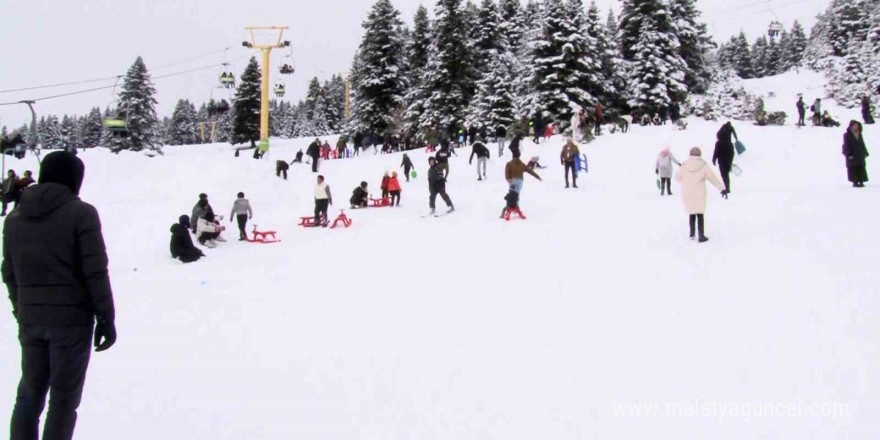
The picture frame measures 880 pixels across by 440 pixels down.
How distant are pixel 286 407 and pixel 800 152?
907 inches

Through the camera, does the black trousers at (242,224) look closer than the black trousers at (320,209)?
Yes

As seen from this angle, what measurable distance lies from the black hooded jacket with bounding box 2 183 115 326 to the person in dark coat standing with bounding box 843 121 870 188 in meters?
15.4

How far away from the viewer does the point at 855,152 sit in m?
14.3

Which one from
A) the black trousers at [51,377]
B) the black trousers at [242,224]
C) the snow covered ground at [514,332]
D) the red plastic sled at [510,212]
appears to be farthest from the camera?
the black trousers at [242,224]

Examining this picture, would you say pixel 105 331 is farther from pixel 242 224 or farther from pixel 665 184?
pixel 665 184

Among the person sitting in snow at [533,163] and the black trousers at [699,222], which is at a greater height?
the person sitting in snow at [533,163]

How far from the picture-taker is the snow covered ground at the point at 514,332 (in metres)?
4.44

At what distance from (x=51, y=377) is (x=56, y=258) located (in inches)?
25.6

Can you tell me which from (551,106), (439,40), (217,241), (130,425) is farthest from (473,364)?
(439,40)

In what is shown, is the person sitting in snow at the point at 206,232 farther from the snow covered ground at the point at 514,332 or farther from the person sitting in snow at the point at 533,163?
the person sitting in snow at the point at 533,163

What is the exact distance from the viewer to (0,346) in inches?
263

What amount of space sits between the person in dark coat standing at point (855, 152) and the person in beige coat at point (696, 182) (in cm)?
611

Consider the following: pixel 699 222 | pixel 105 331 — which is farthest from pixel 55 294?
pixel 699 222

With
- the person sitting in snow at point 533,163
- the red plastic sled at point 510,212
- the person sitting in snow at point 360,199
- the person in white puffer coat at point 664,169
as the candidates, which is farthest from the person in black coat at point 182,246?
the person in white puffer coat at point 664,169
